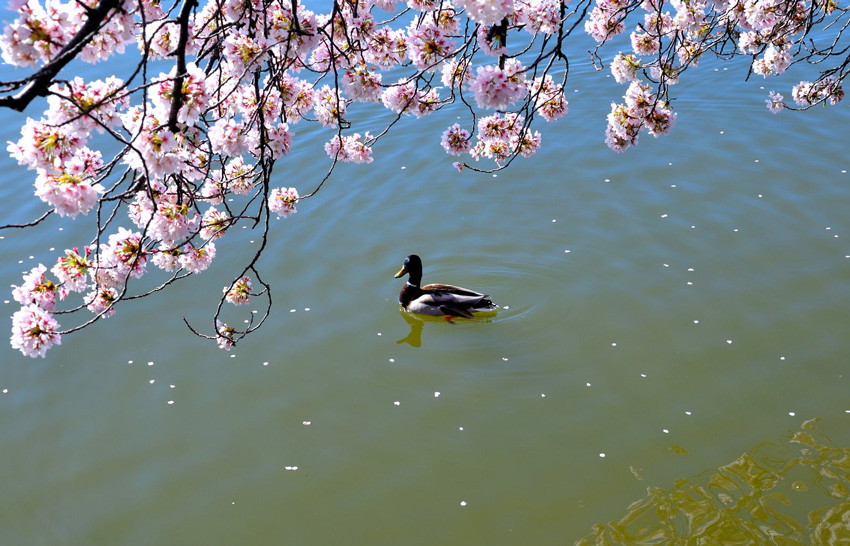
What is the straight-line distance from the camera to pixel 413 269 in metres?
6.27

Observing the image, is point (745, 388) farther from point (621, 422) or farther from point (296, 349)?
point (296, 349)

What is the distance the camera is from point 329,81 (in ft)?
29.6

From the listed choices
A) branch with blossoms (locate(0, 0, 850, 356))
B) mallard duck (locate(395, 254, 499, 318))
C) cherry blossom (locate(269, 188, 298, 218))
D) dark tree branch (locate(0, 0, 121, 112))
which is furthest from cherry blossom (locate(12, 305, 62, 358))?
mallard duck (locate(395, 254, 499, 318))

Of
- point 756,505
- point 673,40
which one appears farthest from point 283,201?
point 756,505

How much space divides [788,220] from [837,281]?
936 millimetres

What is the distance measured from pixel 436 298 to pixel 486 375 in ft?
2.83

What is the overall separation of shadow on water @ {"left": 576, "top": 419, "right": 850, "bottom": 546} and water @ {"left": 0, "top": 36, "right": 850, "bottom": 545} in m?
0.02

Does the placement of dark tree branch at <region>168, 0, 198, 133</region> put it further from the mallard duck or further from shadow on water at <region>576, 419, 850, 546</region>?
the mallard duck

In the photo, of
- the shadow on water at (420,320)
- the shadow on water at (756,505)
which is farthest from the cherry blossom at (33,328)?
the shadow on water at (420,320)

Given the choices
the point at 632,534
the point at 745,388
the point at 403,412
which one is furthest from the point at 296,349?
the point at 745,388

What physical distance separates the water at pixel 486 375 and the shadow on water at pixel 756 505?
19 mm

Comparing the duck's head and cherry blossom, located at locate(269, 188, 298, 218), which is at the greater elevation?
cherry blossom, located at locate(269, 188, 298, 218)

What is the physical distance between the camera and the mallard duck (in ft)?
19.7

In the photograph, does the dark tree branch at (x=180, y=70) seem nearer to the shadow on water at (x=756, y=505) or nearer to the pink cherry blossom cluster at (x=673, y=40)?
the pink cherry blossom cluster at (x=673, y=40)
